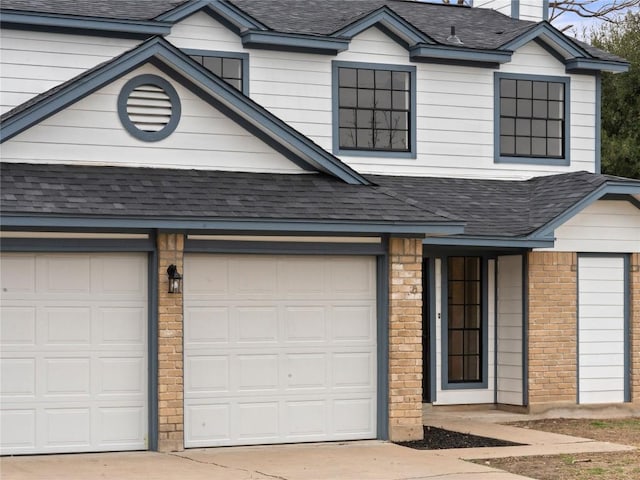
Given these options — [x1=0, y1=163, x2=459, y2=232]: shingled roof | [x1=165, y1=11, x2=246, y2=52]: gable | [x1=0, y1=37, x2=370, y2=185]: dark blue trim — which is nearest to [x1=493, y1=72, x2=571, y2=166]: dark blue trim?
[x1=165, y1=11, x2=246, y2=52]: gable

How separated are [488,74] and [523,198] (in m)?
2.33

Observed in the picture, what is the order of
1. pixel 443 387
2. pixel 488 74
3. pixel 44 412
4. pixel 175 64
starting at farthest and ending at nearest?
pixel 488 74, pixel 443 387, pixel 175 64, pixel 44 412

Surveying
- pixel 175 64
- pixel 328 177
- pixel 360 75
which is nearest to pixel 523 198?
pixel 360 75

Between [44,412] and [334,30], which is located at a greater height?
[334,30]

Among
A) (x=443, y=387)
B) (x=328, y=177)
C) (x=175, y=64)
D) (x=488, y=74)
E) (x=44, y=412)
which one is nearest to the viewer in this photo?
(x=44, y=412)

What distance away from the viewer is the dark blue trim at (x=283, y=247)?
14.1 meters

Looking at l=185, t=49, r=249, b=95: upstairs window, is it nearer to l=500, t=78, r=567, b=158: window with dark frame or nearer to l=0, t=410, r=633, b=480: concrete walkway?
l=500, t=78, r=567, b=158: window with dark frame

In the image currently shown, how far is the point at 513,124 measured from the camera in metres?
20.3

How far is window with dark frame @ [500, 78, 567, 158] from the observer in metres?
20.3

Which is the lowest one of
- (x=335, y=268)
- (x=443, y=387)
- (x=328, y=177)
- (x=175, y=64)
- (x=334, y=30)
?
(x=443, y=387)

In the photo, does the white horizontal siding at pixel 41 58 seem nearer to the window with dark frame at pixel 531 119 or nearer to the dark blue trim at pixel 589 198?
the window with dark frame at pixel 531 119

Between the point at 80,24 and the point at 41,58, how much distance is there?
75 cm

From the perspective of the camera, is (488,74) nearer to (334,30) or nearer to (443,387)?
(334,30)

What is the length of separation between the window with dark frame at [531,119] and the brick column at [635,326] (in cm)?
257
